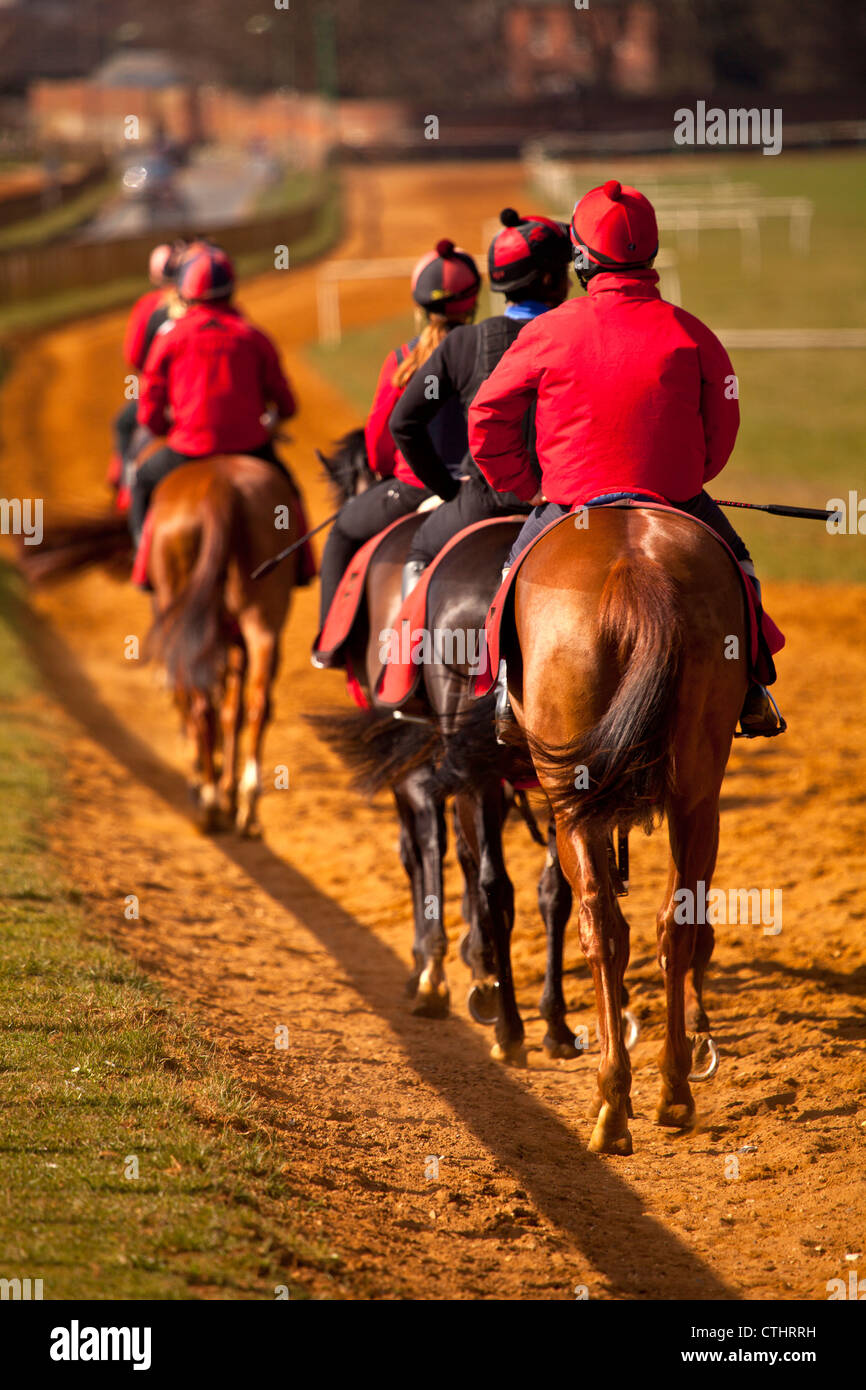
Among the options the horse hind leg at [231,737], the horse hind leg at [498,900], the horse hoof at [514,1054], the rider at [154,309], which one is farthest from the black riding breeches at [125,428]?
the horse hoof at [514,1054]

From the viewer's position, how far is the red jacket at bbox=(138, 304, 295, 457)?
8.01 m

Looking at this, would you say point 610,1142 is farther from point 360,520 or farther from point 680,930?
point 360,520

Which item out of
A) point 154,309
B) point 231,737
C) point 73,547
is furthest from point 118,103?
point 231,737

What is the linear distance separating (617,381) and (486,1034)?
2.60 meters

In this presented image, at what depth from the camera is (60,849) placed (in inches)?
282

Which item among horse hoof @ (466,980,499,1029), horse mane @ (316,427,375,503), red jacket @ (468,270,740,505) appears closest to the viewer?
red jacket @ (468,270,740,505)

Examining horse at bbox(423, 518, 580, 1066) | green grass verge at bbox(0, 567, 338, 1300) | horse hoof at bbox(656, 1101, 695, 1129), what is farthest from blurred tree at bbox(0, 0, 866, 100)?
horse hoof at bbox(656, 1101, 695, 1129)

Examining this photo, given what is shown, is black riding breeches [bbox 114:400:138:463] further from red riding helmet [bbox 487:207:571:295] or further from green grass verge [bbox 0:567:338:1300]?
red riding helmet [bbox 487:207:571:295]

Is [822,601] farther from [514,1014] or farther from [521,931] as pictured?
[514,1014]

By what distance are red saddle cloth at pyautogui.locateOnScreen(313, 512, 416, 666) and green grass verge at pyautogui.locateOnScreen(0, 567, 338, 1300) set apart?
1.51 metres

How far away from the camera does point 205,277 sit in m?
7.92

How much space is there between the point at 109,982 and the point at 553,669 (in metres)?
2.14

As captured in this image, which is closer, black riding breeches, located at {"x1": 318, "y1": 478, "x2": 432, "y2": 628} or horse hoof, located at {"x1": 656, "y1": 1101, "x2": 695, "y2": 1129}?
horse hoof, located at {"x1": 656, "y1": 1101, "x2": 695, "y2": 1129}
